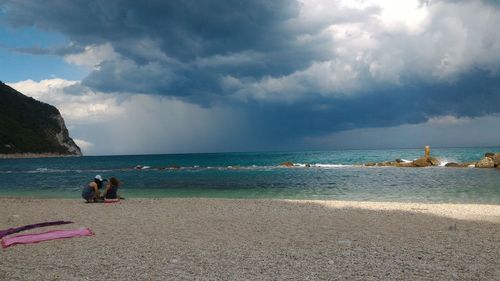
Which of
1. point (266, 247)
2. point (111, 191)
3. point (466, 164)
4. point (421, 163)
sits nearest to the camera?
point (266, 247)

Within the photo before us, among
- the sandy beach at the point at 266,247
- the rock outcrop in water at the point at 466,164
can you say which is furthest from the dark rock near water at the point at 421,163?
the sandy beach at the point at 266,247

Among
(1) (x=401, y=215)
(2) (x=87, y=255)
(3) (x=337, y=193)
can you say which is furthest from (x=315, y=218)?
(3) (x=337, y=193)

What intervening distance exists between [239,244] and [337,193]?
1943 centimetres

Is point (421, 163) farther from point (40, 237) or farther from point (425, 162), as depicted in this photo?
point (40, 237)

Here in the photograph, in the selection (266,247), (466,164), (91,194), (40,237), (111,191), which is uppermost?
(111,191)

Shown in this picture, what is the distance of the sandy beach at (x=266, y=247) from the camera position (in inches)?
323

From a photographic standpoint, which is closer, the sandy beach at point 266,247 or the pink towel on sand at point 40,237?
the sandy beach at point 266,247

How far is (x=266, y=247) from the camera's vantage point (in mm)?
10609

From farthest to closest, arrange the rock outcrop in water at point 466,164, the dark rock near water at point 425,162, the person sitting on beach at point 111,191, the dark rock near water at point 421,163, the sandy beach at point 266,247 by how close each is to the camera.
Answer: the dark rock near water at point 425,162, the dark rock near water at point 421,163, the rock outcrop in water at point 466,164, the person sitting on beach at point 111,191, the sandy beach at point 266,247

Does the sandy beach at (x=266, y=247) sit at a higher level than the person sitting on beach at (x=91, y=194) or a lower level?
lower

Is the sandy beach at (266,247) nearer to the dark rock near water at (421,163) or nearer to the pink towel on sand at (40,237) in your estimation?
the pink towel on sand at (40,237)

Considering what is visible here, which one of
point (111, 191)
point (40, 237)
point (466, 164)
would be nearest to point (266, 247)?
point (40, 237)

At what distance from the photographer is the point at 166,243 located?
36.8 feet

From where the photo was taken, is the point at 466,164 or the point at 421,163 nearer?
the point at 466,164
